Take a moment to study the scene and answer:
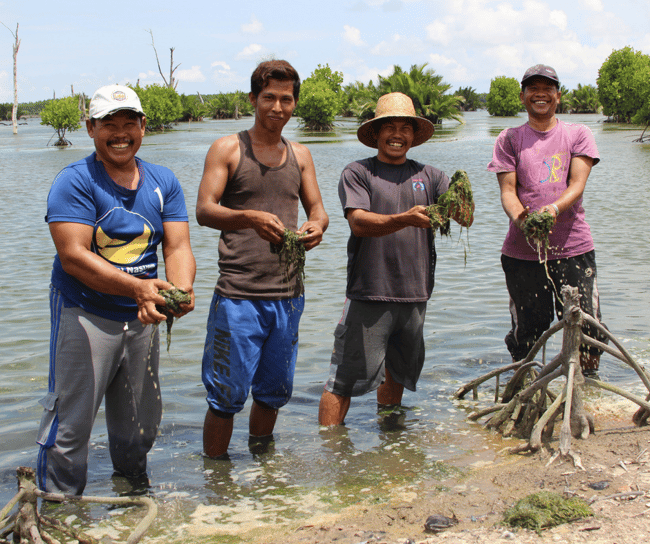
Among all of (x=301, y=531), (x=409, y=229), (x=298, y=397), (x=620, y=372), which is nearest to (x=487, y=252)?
(x=620, y=372)

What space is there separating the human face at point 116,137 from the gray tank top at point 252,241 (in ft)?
2.26

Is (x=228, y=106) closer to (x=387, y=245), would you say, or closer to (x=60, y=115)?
(x=60, y=115)

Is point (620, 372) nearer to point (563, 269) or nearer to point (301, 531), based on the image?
point (563, 269)

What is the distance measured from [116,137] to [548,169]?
9.79 feet

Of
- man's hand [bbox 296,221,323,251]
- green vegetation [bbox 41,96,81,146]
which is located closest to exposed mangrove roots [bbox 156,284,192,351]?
man's hand [bbox 296,221,323,251]

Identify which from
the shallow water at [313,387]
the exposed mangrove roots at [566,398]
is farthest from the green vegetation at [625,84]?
the exposed mangrove roots at [566,398]

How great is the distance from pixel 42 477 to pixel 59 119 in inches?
1749

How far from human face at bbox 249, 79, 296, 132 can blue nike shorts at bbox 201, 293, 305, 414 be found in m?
1.05

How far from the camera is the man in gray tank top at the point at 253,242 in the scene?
3.93 metres

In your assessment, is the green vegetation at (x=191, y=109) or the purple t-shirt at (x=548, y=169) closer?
the purple t-shirt at (x=548, y=169)

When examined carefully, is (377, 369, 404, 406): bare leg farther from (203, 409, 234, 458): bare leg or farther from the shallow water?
(203, 409, 234, 458): bare leg

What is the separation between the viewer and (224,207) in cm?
385

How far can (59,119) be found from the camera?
43.6m

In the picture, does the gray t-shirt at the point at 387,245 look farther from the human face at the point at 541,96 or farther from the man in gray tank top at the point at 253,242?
the human face at the point at 541,96
